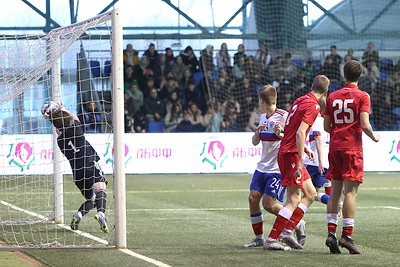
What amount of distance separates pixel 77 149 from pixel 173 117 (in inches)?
574

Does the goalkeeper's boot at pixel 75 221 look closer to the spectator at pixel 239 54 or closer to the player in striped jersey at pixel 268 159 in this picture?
the player in striped jersey at pixel 268 159

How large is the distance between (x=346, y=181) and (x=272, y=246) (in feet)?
3.22

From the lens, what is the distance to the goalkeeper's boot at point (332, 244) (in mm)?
8562

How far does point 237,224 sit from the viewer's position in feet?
38.6

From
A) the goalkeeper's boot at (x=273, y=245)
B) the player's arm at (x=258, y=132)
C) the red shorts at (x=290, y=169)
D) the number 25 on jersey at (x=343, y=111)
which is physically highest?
the number 25 on jersey at (x=343, y=111)

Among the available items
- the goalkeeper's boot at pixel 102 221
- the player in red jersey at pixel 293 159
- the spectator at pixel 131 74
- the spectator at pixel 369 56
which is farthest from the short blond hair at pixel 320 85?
the spectator at pixel 369 56

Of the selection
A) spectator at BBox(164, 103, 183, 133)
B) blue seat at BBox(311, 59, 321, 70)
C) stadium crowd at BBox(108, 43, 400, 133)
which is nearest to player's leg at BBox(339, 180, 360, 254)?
stadium crowd at BBox(108, 43, 400, 133)

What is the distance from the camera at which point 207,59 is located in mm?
27375

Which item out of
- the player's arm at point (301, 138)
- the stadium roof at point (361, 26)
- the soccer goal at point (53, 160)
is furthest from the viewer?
the stadium roof at point (361, 26)

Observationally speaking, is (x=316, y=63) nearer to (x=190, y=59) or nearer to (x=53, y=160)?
(x=190, y=59)

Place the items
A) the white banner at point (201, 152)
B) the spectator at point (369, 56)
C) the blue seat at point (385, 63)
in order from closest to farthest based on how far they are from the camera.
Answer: the white banner at point (201, 152), the spectator at point (369, 56), the blue seat at point (385, 63)

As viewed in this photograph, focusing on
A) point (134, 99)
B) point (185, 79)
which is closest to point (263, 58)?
point (185, 79)

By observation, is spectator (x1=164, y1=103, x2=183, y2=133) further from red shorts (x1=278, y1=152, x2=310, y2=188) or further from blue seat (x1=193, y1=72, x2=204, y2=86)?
red shorts (x1=278, y1=152, x2=310, y2=188)

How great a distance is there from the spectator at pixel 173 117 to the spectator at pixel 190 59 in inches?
78.0
